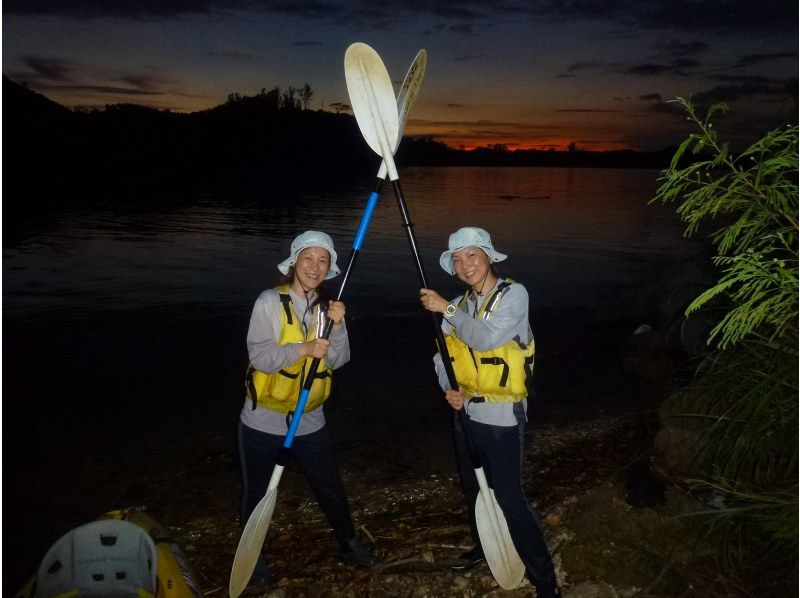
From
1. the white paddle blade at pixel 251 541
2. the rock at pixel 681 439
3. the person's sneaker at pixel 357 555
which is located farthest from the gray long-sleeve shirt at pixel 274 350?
the rock at pixel 681 439

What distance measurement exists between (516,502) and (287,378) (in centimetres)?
178

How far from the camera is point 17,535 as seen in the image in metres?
5.01

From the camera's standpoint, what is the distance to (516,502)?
11.0 feet

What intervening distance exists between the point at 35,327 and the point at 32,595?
10723mm

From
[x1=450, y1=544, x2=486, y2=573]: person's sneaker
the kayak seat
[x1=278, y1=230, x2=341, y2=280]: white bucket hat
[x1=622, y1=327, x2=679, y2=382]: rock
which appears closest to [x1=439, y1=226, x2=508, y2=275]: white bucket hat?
[x1=278, y1=230, x2=341, y2=280]: white bucket hat

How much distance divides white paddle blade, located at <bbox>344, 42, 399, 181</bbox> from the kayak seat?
3118mm

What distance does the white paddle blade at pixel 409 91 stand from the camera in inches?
166

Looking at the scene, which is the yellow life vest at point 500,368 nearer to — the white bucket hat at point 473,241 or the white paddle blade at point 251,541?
the white bucket hat at point 473,241

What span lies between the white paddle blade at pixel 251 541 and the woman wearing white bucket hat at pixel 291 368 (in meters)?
0.12

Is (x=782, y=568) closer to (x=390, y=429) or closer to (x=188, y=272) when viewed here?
(x=390, y=429)

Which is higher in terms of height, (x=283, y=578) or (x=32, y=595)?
A: (x=32, y=595)

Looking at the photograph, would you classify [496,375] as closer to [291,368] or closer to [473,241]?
[473,241]

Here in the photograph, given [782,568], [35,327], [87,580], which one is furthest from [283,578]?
[35,327]

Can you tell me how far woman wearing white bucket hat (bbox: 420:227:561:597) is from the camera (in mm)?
3341
